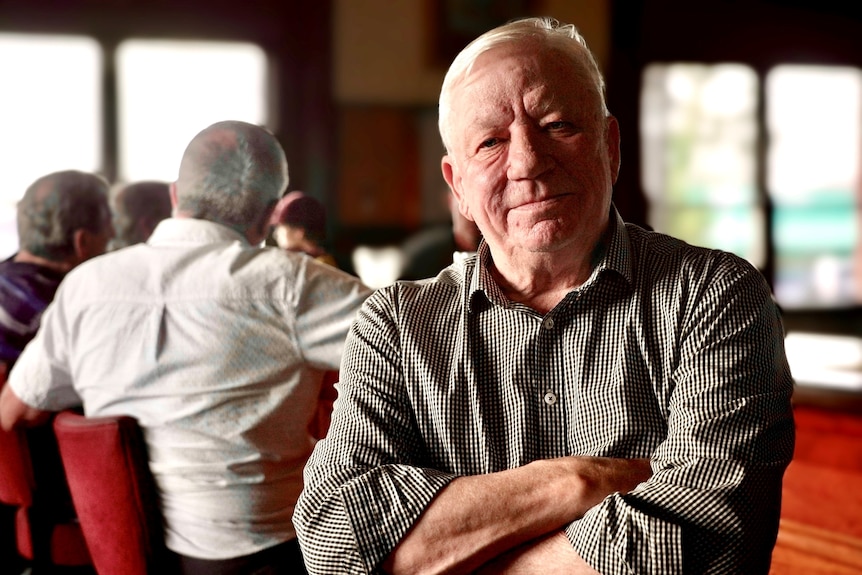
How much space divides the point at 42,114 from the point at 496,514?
1.92 metres

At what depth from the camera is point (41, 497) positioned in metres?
1.95

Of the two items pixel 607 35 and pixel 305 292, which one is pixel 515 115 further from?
pixel 607 35

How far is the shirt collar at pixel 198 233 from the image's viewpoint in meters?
1.76

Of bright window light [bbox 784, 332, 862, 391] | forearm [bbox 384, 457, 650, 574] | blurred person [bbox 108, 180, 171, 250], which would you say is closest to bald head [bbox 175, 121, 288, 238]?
blurred person [bbox 108, 180, 171, 250]

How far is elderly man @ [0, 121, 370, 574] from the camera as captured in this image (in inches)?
67.1

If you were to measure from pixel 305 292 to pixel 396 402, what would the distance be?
405mm

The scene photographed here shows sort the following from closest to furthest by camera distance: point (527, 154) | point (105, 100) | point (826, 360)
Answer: point (527, 154)
point (105, 100)
point (826, 360)

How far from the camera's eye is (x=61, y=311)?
1854mm

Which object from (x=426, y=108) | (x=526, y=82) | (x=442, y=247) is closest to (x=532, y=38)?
(x=526, y=82)

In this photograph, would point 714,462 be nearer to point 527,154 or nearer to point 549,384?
point 549,384

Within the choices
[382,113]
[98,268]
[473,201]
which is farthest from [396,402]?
[382,113]

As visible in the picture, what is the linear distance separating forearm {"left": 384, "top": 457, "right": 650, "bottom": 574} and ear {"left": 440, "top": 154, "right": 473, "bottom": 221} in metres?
0.45

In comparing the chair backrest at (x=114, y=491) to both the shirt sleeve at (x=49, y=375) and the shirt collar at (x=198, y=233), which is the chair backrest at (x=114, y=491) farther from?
the shirt collar at (x=198, y=233)

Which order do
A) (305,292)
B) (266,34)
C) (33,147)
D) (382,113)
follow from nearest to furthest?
(305,292), (33,147), (266,34), (382,113)
